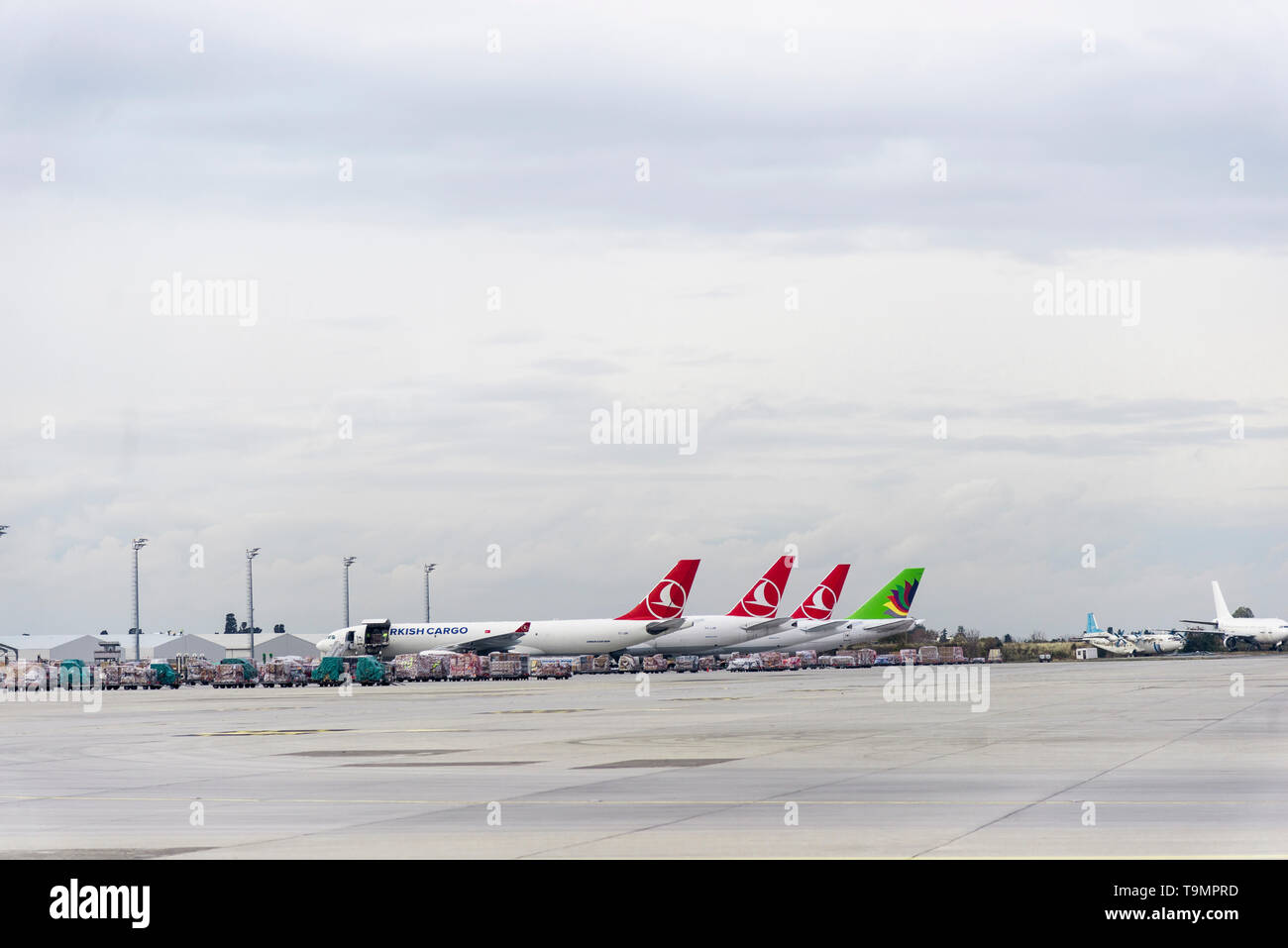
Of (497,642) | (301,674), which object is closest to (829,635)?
(497,642)

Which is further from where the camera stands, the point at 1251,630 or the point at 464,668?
the point at 1251,630

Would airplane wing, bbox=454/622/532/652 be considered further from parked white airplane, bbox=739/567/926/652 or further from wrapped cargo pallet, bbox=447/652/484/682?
parked white airplane, bbox=739/567/926/652

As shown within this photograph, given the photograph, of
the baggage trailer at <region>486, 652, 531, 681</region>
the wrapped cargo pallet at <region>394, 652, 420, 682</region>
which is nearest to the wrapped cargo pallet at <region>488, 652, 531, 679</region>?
the baggage trailer at <region>486, 652, 531, 681</region>

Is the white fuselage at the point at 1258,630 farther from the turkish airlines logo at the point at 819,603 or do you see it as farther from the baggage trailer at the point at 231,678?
the baggage trailer at the point at 231,678

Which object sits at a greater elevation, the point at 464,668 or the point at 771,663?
the point at 464,668

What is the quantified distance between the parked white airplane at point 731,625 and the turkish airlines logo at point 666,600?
259 cm

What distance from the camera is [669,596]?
438 ft

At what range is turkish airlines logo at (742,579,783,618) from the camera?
14812cm

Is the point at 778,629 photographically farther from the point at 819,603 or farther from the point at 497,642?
the point at 497,642

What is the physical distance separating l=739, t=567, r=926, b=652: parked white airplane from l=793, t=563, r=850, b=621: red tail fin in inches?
119

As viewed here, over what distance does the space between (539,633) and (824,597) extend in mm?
41409
